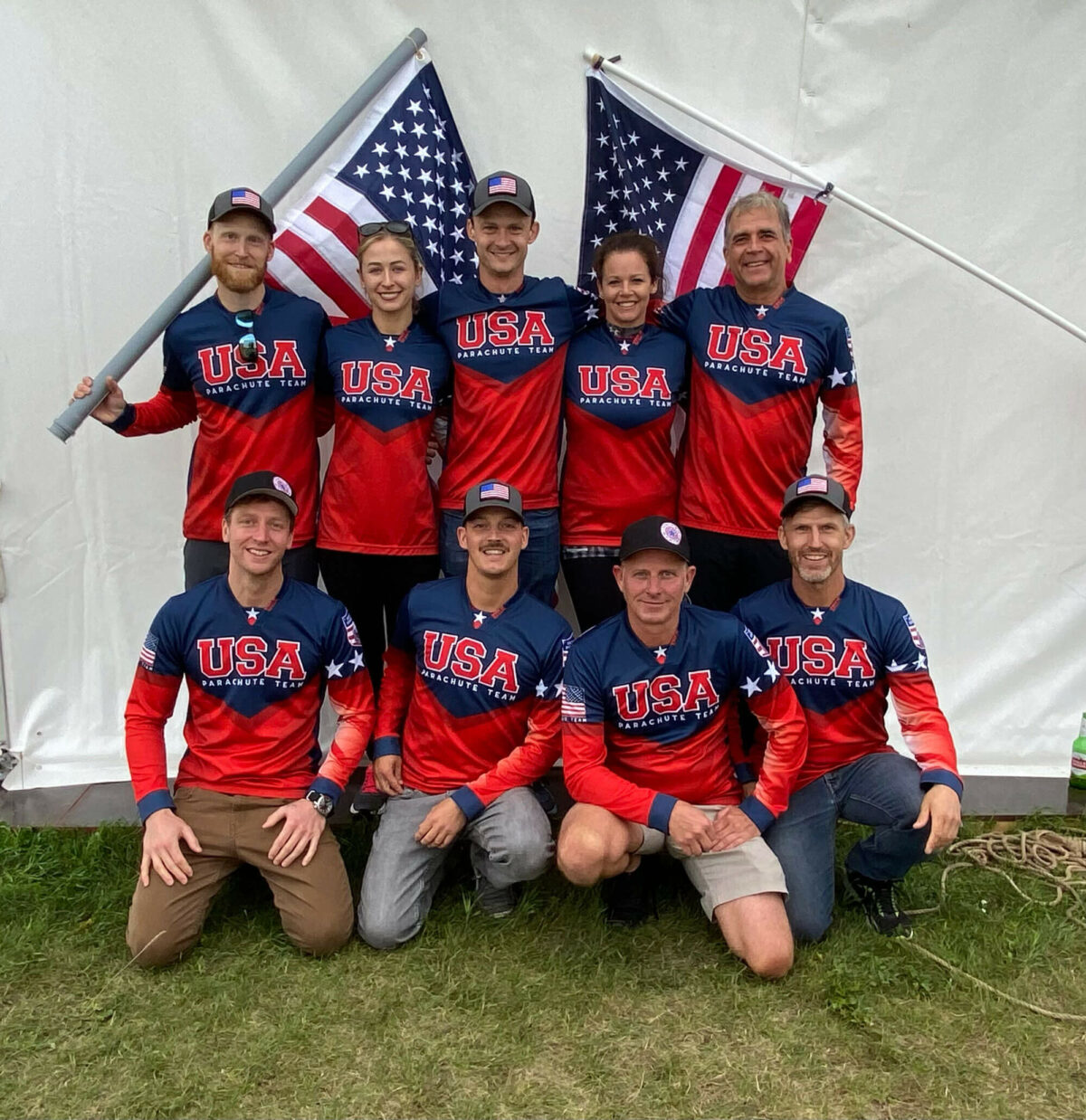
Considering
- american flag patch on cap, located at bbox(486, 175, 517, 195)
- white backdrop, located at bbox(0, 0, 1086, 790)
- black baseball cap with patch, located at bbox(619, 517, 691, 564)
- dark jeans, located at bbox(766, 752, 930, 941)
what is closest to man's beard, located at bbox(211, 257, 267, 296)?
white backdrop, located at bbox(0, 0, 1086, 790)

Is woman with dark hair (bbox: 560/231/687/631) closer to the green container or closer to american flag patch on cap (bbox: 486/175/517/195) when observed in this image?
american flag patch on cap (bbox: 486/175/517/195)

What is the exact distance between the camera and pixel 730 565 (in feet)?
12.1

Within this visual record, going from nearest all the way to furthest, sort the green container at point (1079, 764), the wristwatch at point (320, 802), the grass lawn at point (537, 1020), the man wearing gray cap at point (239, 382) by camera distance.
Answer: the grass lawn at point (537, 1020)
the wristwatch at point (320, 802)
the man wearing gray cap at point (239, 382)
the green container at point (1079, 764)

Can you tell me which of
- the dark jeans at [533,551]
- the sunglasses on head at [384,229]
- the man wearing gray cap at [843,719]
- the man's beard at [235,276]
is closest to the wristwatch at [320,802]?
the dark jeans at [533,551]

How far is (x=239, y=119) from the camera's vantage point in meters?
3.98

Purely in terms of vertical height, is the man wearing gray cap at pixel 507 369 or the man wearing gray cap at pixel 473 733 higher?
the man wearing gray cap at pixel 507 369

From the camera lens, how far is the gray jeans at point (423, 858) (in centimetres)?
322

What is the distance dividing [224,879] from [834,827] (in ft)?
7.08

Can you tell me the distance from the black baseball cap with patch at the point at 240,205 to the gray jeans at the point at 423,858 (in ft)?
7.29

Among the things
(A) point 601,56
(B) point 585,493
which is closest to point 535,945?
(B) point 585,493

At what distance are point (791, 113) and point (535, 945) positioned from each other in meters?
3.51

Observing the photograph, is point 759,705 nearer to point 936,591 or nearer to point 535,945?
point 535,945

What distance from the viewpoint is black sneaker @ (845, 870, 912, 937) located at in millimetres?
3264

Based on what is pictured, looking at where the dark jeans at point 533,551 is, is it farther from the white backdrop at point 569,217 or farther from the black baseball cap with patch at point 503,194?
the white backdrop at point 569,217
